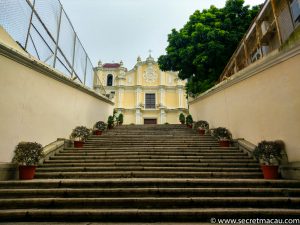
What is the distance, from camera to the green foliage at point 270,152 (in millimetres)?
4965

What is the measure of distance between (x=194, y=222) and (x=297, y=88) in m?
4.09

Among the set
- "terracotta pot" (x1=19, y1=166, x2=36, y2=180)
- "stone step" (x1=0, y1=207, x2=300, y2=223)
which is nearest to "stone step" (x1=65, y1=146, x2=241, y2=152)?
"terracotta pot" (x1=19, y1=166, x2=36, y2=180)

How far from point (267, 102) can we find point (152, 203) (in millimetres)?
4598

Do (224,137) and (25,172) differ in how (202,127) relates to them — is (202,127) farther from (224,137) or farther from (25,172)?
(25,172)

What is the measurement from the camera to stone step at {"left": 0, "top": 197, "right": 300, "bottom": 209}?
372cm

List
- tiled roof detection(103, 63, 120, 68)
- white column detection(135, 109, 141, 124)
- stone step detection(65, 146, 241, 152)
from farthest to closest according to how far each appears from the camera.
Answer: tiled roof detection(103, 63, 120, 68), white column detection(135, 109, 141, 124), stone step detection(65, 146, 241, 152)

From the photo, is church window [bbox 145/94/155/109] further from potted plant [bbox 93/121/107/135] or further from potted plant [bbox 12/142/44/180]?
potted plant [bbox 12/142/44/180]

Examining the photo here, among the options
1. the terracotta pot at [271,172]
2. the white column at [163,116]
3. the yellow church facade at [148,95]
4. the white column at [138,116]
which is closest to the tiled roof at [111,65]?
the yellow church facade at [148,95]

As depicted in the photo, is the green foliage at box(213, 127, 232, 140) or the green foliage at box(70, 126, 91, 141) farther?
the green foliage at box(70, 126, 91, 141)

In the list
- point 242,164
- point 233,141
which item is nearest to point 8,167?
point 242,164

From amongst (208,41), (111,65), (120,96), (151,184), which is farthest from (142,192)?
(111,65)

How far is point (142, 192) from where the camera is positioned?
163 inches

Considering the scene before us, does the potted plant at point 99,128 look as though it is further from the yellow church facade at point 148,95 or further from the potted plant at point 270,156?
the yellow church facade at point 148,95

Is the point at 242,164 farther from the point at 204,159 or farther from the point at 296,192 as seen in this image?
the point at 296,192
